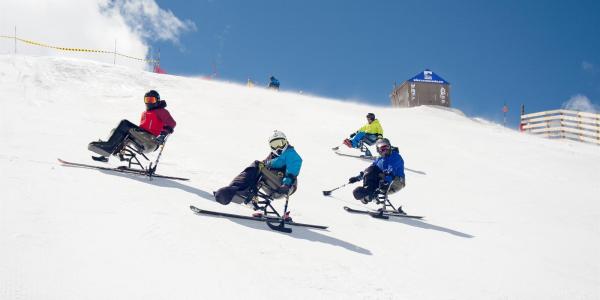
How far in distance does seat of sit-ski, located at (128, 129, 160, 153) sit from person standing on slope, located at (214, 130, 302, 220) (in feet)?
7.59

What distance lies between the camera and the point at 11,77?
15969mm

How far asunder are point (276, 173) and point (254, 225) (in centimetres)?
80

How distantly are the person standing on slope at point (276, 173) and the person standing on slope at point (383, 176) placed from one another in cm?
235

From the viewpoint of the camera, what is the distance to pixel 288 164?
632cm

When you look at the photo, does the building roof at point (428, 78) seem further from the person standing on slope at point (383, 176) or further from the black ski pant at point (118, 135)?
the black ski pant at point (118, 135)

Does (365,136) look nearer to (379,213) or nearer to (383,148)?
(383,148)

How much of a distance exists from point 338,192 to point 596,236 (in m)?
4.70

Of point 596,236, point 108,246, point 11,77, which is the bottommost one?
point 596,236

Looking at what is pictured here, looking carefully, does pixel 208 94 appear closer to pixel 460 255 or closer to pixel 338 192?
pixel 338 192

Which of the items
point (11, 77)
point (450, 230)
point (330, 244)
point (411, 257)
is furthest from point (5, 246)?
point (11, 77)

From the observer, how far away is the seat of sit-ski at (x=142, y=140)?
314 inches

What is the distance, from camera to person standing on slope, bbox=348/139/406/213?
854 cm

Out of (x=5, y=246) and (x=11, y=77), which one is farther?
(x=11, y=77)

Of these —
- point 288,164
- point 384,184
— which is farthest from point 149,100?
point 384,184
